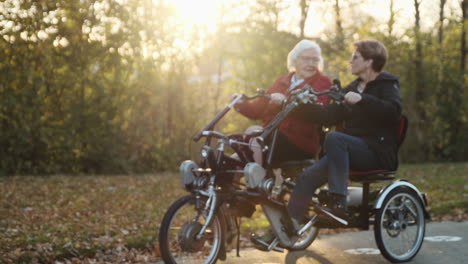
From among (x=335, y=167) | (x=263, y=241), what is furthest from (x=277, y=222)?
(x=335, y=167)

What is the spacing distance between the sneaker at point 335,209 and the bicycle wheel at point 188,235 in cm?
103

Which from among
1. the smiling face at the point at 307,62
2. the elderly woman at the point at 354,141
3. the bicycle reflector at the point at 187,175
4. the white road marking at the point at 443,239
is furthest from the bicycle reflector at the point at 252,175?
the white road marking at the point at 443,239

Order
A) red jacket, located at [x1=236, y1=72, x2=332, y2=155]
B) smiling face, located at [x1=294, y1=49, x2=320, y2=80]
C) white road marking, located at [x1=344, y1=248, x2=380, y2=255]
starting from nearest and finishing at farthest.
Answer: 1. red jacket, located at [x1=236, y1=72, x2=332, y2=155]
2. smiling face, located at [x1=294, y1=49, x2=320, y2=80]
3. white road marking, located at [x1=344, y1=248, x2=380, y2=255]

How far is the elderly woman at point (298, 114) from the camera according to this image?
17.0ft

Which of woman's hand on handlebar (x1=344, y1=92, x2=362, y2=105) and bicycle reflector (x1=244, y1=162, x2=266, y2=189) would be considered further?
woman's hand on handlebar (x1=344, y1=92, x2=362, y2=105)

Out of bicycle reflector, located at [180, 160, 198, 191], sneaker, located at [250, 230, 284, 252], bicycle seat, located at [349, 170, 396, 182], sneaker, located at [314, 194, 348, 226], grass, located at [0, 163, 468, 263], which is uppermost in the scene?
bicycle reflector, located at [180, 160, 198, 191]

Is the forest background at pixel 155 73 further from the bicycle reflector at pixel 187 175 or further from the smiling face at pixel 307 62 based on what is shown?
the bicycle reflector at pixel 187 175

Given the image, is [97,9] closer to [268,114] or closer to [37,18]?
[37,18]

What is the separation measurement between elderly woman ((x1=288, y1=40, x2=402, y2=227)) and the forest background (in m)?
8.19

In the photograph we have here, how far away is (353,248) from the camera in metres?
5.73

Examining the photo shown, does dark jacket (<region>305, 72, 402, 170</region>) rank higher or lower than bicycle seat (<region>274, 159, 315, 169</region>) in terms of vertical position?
higher

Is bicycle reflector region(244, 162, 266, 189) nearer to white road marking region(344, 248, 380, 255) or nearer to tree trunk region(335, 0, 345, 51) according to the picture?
white road marking region(344, 248, 380, 255)

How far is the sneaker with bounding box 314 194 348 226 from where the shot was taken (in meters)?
4.91

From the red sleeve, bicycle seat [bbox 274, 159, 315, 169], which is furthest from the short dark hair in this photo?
bicycle seat [bbox 274, 159, 315, 169]
